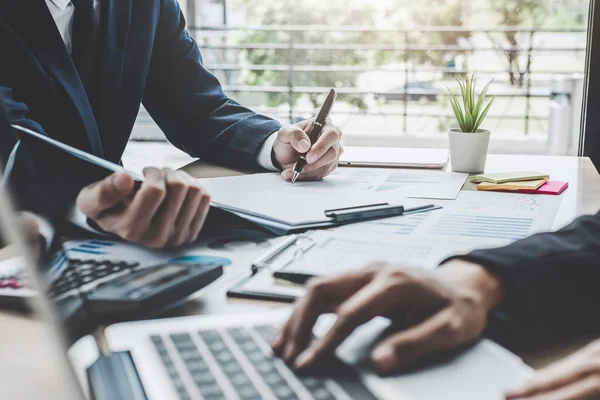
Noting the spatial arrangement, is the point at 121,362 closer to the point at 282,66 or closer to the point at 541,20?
the point at 541,20

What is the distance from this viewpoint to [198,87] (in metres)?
1.00

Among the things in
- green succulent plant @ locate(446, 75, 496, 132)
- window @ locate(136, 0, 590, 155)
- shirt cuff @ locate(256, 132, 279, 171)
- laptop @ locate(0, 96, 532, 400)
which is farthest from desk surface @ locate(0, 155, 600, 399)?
window @ locate(136, 0, 590, 155)

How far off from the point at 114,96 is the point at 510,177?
49 cm

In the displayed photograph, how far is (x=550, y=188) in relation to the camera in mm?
734

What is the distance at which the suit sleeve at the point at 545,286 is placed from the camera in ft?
1.20

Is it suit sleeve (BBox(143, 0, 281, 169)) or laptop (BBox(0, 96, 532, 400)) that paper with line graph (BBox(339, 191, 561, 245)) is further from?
suit sleeve (BBox(143, 0, 281, 169))

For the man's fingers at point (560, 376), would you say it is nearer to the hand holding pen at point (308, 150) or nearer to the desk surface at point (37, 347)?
the desk surface at point (37, 347)

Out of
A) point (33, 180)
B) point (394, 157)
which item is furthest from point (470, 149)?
point (33, 180)

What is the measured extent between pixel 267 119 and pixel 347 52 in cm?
255

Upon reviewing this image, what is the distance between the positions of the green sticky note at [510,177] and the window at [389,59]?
136 cm

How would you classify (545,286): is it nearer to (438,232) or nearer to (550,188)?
(438,232)

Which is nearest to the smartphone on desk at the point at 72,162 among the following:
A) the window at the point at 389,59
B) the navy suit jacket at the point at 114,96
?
the navy suit jacket at the point at 114,96

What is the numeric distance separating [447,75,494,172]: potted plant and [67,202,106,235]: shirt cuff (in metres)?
0.57

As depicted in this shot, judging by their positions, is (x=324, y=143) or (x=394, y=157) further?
(x=394, y=157)
